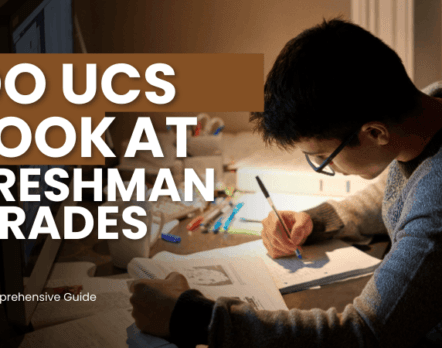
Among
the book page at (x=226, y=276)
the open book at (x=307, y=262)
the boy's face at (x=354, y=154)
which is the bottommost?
the open book at (x=307, y=262)

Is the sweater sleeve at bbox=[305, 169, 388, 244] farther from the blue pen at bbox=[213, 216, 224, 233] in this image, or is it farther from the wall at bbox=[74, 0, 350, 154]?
the wall at bbox=[74, 0, 350, 154]

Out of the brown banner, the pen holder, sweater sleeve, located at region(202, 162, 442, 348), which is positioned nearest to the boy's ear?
sweater sleeve, located at region(202, 162, 442, 348)

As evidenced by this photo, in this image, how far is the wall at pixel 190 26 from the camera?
193 centimetres

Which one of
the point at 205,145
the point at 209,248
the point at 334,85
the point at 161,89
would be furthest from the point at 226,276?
the point at 161,89

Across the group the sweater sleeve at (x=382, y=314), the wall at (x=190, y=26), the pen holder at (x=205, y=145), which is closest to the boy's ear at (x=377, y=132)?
the sweater sleeve at (x=382, y=314)

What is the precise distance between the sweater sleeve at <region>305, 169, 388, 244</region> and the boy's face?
0.29 meters

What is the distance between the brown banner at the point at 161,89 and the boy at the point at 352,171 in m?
0.45

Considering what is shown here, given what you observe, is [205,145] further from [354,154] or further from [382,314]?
[382,314]

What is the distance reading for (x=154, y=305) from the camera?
2.09 ft

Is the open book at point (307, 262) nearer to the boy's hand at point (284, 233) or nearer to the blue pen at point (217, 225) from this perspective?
the boy's hand at point (284, 233)

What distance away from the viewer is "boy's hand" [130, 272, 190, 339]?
2.06ft

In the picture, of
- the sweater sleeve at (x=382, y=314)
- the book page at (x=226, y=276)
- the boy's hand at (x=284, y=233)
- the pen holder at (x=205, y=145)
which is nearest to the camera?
the sweater sleeve at (x=382, y=314)

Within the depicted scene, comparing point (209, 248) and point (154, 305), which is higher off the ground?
point (154, 305)

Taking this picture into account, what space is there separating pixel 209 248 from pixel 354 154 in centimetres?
44
